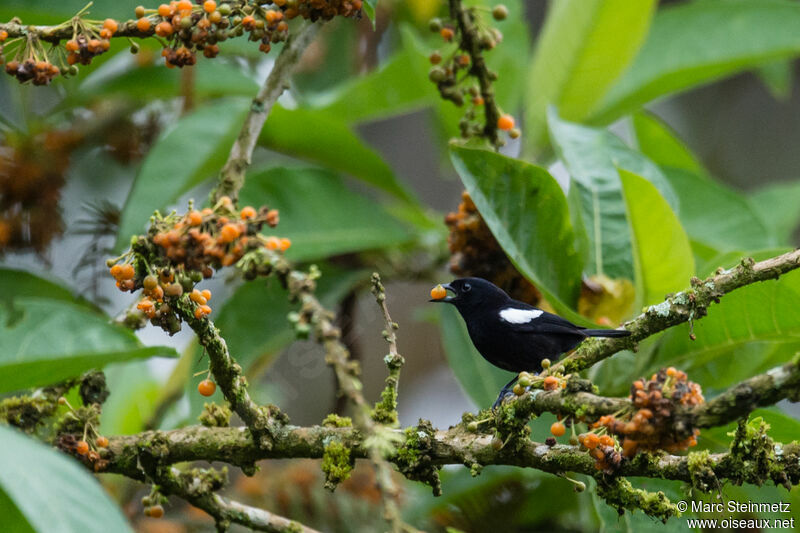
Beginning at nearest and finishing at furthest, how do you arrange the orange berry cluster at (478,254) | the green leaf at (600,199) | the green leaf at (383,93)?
the orange berry cluster at (478,254) < the green leaf at (600,199) < the green leaf at (383,93)

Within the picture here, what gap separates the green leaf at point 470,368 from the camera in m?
3.29

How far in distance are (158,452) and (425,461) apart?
0.74 meters

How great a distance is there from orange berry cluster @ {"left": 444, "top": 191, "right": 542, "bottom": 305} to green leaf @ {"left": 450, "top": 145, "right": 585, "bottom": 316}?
6.0 inches

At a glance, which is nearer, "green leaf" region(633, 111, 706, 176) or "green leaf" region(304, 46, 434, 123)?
"green leaf" region(304, 46, 434, 123)

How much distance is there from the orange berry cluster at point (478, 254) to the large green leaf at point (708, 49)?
50.7 inches

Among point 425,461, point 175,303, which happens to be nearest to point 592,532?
point 425,461

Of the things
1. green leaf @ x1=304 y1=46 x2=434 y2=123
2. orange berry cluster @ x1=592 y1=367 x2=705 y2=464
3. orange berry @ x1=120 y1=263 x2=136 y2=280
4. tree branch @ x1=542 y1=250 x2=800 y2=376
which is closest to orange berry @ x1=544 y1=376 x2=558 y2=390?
tree branch @ x1=542 y1=250 x2=800 y2=376

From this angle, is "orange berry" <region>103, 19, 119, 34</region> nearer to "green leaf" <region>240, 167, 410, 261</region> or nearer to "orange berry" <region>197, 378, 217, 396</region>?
"orange berry" <region>197, 378, 217, 396</region>

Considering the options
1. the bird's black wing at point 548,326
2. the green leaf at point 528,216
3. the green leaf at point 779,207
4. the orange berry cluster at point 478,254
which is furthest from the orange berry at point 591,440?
the green leaf at point 779,207

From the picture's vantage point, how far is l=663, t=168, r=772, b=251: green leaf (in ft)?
12.1

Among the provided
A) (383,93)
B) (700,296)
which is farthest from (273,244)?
(383,93)

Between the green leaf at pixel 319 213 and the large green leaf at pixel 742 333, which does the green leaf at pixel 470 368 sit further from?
the large green leaf at pixel 742 333

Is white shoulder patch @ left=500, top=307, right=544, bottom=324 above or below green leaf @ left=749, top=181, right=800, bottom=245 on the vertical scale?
below

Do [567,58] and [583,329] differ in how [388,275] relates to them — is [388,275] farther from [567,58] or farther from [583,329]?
[583,329]
